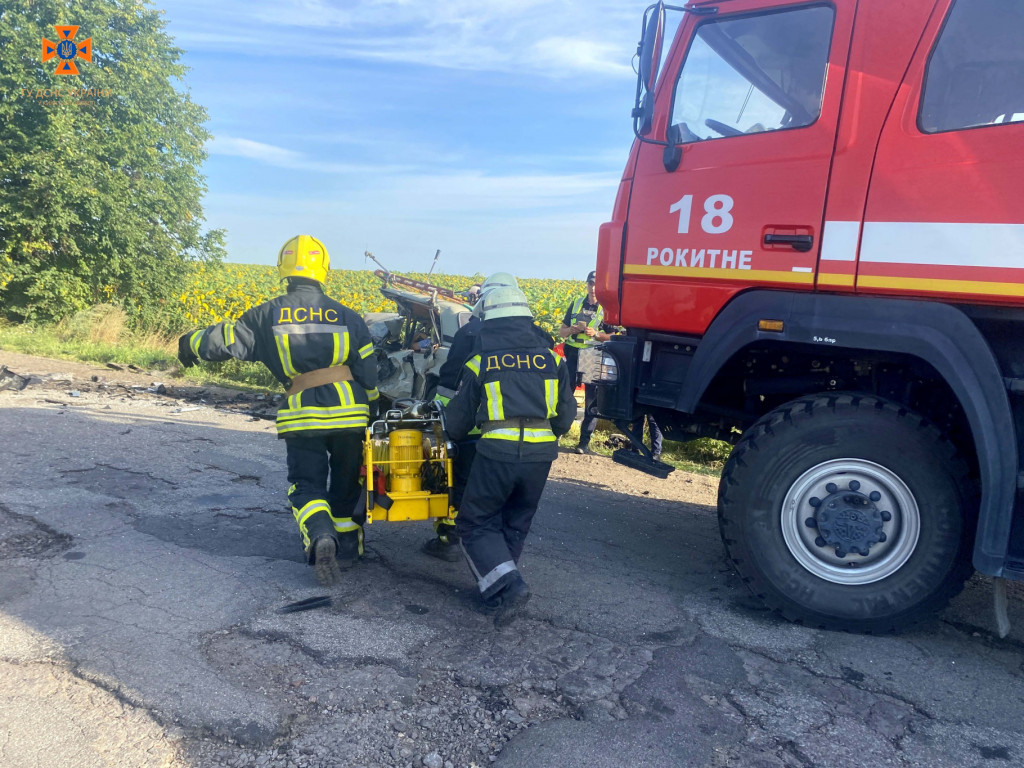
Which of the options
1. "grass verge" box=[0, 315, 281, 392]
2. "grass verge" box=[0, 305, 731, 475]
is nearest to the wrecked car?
"grass verge" box=[0, 305, 731, 475]

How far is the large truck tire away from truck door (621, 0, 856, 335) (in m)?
0.70

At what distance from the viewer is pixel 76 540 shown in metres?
4.10

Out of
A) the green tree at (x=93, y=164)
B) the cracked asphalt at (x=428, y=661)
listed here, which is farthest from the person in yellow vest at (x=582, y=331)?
the green tree at (x=93, y=164)

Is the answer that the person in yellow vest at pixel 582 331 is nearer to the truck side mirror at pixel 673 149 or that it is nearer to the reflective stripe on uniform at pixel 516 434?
the truck side mirror at pixel 673 149

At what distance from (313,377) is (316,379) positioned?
2cm

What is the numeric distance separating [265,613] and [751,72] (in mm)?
3532

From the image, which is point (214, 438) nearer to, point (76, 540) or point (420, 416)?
point (76, 540)

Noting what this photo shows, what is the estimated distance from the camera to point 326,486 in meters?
3.98

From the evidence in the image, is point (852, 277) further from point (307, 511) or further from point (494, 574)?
point (307, 511)

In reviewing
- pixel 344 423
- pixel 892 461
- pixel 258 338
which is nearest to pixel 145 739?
pixel 344 423

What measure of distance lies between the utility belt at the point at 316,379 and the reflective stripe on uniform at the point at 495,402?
2.92ft

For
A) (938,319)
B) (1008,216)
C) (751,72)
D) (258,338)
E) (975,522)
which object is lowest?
(975,522)

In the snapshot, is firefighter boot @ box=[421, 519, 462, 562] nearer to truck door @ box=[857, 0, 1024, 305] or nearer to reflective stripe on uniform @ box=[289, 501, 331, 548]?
reflective stripe on uniform @ box=[289, 501, 331, 548]

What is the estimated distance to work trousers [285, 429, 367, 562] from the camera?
3703 millimetres
